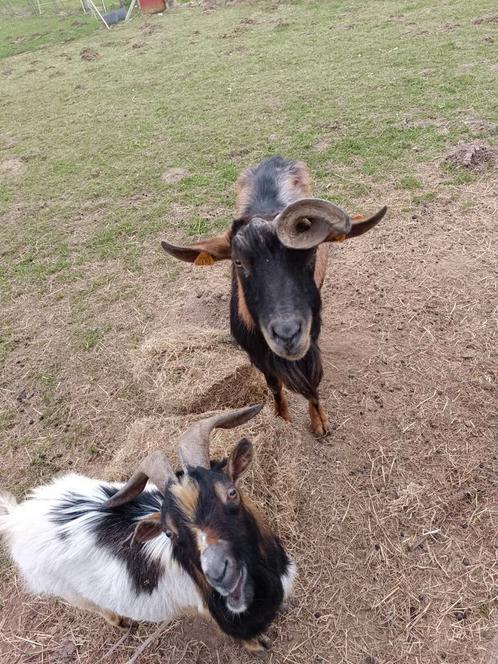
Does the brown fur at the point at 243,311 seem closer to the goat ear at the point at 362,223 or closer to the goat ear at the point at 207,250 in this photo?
the goat ear at the point at 207,250

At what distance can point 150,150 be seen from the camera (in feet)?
28.8

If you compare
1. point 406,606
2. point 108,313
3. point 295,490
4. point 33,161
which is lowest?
point 406,606

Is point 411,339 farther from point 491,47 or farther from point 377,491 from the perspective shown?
point 491,47

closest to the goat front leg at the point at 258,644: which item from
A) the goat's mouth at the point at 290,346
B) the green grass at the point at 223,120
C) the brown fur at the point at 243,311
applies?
the goat's mouth at the point at 290,346

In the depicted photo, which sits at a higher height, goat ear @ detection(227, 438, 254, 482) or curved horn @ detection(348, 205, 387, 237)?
curved horn @ detection(348, 205, 387, 237)

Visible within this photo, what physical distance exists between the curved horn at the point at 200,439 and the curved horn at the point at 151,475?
9cm

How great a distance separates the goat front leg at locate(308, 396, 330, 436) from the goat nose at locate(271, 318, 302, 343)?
1.31 meters

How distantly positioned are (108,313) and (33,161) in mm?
5326

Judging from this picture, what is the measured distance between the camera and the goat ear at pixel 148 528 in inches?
105

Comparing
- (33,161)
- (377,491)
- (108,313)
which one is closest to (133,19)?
(33,161)

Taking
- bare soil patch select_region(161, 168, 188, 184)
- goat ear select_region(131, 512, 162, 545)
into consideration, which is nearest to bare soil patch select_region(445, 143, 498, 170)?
bare soil patch select_region(161, 168, 188, 184)

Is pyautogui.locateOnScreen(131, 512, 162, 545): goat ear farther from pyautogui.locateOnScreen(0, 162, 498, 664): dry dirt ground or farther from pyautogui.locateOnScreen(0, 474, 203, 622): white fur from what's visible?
pyautogui.locateOnScreen(0, 162, 498, 664): dry dirt ground

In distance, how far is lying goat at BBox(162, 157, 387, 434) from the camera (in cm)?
284

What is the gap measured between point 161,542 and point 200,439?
0.76 metres
